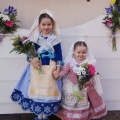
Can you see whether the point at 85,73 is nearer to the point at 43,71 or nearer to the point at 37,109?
the point at 43,71

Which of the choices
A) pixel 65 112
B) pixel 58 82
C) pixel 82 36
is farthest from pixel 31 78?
pixel 82 36

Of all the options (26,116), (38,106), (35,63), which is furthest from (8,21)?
(26,116)

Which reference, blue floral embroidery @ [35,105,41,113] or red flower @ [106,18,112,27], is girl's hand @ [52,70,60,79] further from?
red flower @ [106,18,112,27]

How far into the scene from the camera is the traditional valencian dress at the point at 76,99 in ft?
13.2

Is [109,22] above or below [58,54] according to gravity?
above

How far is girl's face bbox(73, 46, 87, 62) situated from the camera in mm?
3971

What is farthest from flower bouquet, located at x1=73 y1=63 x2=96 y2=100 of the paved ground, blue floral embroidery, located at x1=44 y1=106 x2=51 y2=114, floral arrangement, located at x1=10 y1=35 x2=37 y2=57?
the paved ground

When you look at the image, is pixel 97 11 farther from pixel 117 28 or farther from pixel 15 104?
pixel 15 104

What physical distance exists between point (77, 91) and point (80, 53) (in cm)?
45

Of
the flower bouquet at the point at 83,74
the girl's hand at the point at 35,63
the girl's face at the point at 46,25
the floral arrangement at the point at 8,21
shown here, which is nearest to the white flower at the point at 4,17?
the floral arrangement at the point at 8,21

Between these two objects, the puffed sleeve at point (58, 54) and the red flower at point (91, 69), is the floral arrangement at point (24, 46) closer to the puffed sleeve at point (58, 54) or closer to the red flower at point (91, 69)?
the puffed sleeve at point (58, 54)

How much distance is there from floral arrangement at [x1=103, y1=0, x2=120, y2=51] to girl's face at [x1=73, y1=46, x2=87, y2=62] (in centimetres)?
65

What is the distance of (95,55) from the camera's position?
4520 millimetres

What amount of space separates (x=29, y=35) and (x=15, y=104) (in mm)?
1007
